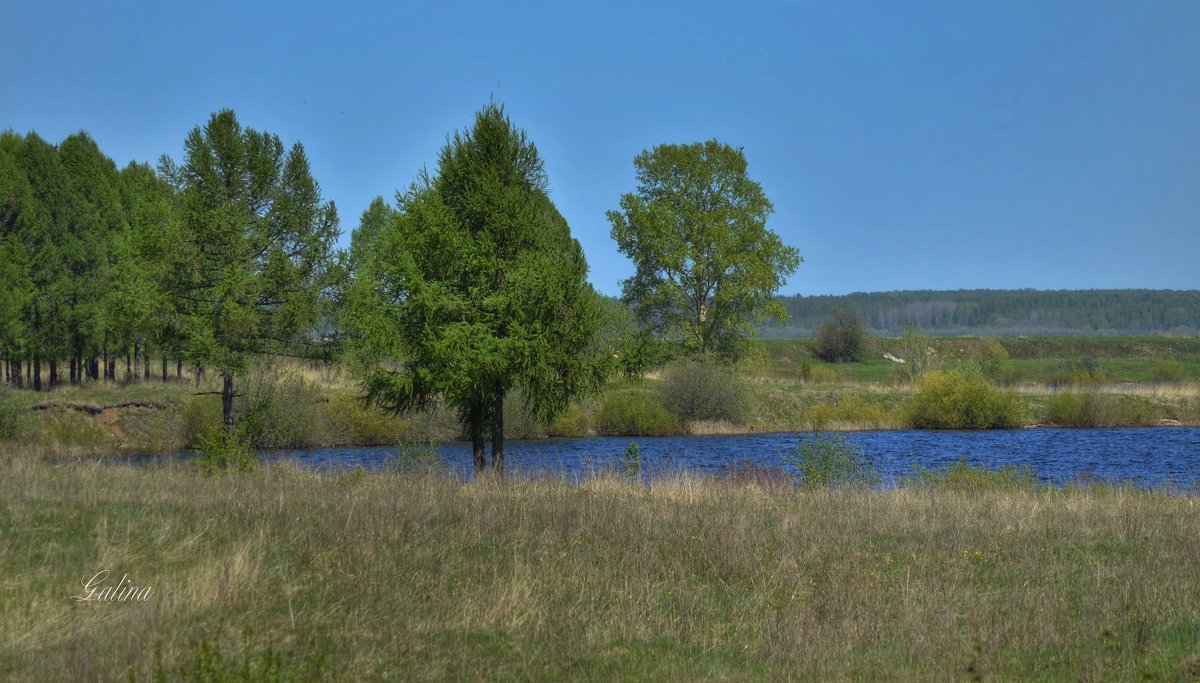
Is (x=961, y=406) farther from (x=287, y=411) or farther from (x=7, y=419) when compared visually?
(x=7, y=419)

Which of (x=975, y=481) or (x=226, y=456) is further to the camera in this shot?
(x=975, y=481)

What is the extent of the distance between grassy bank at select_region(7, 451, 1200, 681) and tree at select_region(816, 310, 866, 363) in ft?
257

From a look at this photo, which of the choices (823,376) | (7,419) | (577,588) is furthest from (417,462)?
(823,376)

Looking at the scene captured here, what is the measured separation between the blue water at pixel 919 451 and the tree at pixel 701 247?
6116 mm

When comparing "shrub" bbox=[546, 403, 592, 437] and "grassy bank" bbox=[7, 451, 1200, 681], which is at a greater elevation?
"shrub" bbox=[546, 403, 592, 437]

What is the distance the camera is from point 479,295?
19344mm

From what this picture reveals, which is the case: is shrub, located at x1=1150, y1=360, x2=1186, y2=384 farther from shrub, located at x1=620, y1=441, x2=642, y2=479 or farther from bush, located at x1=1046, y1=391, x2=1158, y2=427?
shrub, located at x1=620, y1=441, x2=642, y2=479

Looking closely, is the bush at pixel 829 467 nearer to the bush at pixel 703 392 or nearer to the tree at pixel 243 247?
the tree at pixel 243 247

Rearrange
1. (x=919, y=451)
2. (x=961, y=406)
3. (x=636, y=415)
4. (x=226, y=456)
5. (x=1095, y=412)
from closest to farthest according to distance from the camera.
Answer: (x=226, y=456)
(x=919, y=451)
(x=636, y=415)
(x=961, y=406)
(x=1095, y=412)

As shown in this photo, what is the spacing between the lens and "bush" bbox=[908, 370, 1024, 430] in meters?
47.8

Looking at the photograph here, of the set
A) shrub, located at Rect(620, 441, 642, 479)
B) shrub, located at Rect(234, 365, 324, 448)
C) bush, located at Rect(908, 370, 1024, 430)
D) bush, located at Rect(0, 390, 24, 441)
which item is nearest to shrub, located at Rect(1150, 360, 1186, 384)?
bush, located at Rect(908, 370, 1024, 430)

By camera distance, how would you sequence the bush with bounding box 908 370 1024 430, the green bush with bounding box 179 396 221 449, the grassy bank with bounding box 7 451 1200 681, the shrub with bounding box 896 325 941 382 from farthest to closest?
the shrub with bounding box 896 325 941 382 → the bush with bounding box 908 370 1024 430 → the green bush with bounding box 179 396 221 449 → the grassy bank with bounding box 7 451 1200 681

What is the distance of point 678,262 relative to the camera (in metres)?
45.3

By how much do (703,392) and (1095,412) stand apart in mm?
21188
